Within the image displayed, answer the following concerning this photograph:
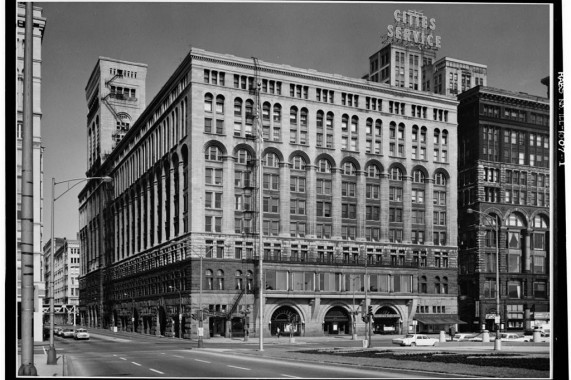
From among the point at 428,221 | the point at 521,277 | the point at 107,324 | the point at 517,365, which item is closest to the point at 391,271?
the point at 428,221

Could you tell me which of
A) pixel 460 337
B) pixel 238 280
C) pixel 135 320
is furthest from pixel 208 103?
pixel 460 337

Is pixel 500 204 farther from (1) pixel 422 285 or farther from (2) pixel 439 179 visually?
(1) pixel 422 285

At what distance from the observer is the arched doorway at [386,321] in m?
85.2

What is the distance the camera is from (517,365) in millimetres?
30031

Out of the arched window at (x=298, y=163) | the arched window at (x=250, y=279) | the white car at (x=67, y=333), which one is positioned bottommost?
the white car at (x=67, y=333)

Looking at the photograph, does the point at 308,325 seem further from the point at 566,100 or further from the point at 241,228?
the point at 566,100

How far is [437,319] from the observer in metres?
86.6

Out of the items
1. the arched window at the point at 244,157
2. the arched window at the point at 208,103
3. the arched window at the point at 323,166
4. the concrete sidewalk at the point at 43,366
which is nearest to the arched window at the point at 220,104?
the arched window at the point at 208,103

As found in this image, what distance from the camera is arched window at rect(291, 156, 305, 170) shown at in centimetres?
7719

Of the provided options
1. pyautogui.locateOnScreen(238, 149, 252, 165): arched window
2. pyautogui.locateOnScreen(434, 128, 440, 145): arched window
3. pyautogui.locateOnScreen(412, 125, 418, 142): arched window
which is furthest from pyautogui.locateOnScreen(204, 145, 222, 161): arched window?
pyautogui.locateOnScreen(434, 128, 440, 145): arched window

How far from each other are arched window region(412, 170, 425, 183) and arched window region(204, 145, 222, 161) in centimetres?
2081

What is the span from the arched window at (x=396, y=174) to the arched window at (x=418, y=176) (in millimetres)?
1517

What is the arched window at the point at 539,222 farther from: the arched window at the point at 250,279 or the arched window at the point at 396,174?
the arched window at the point at 250,279

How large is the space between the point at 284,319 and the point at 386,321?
13080 millimetres
